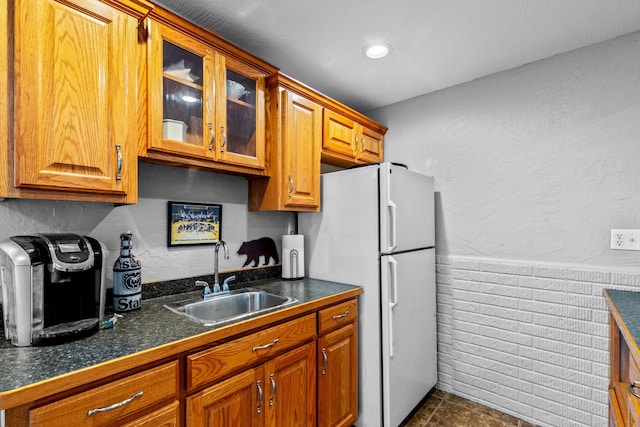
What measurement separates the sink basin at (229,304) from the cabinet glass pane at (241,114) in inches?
32.8

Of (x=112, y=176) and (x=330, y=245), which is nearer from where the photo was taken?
(x=112, y=176)

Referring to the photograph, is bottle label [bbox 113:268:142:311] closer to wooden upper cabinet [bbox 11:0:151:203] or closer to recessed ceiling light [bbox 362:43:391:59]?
wooden upper cabinet [bbox 11:0:151:203]

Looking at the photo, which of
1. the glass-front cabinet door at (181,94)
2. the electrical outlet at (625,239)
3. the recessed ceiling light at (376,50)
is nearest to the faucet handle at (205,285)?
the glass-front cabinet door at (181,94)

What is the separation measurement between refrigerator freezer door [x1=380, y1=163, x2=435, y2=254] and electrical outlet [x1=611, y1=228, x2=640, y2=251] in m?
1.03

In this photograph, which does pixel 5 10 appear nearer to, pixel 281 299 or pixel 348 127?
pixel 281 299

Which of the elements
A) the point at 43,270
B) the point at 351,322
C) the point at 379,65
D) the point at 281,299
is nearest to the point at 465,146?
the point at 379,65

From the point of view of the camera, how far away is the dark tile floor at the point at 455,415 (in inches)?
81.0

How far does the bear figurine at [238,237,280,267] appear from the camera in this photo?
2166 millimetres

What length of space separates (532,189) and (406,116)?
1140 millimetres

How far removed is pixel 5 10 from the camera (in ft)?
3.43

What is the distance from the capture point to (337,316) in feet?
5.98

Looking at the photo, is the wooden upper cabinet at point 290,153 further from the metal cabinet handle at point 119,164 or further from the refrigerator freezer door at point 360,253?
the metal cabinet handle at point 119,164

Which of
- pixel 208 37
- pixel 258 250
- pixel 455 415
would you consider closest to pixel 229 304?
pixel 258 250

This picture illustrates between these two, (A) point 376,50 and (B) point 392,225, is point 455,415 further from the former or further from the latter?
(A) point 376,50
